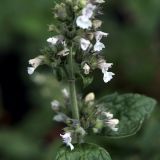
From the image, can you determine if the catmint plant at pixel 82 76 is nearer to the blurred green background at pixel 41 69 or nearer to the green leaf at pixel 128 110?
the green leaf at pixel 128 110

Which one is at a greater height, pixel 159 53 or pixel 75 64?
pixel 75 64

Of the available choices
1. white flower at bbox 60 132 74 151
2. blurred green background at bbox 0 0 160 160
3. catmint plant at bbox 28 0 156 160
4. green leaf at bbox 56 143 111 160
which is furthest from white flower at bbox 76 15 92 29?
blurred green background at bbox 0 0 160 160

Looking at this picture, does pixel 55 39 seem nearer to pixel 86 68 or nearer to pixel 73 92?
pixel 86 68

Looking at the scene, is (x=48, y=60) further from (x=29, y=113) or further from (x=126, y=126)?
(x=29, y=113)

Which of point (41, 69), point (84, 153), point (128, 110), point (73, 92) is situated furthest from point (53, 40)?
point (41, 69)

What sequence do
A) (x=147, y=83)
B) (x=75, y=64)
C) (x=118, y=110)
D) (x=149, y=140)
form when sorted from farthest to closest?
(x=147, y=83)
(x=149, y=140)
(x=118, y=110)
(x=75, y=64)

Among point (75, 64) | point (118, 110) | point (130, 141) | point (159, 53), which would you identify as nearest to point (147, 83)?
point (159, 53)
